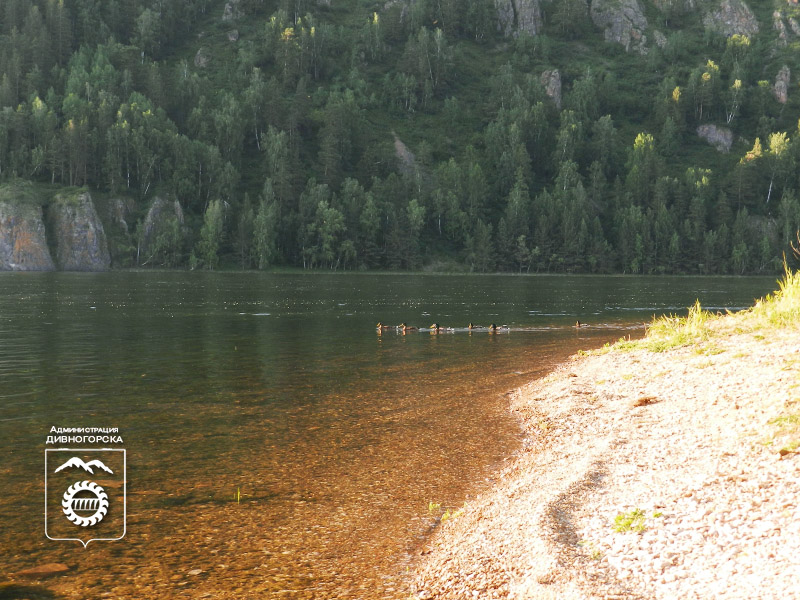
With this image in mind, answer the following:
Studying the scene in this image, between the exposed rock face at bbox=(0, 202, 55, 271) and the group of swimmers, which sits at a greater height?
the exposed rock face at bbox=(0, 202, 55, 271)

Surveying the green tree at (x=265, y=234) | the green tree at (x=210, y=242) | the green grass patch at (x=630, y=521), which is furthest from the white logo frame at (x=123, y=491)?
the green tree at (x=210, y=242)

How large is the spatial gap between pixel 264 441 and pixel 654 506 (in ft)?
35.1

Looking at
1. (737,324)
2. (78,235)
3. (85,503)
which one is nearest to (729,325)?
(737,324)

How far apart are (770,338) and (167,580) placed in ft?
60.5

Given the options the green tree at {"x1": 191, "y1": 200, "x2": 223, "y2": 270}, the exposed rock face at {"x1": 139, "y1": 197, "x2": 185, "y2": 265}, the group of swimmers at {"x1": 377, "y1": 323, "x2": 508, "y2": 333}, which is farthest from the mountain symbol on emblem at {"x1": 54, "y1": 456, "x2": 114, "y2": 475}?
the exposed rock face at {"x1": 139, "y1": 197, "x2": 185, "y2": 265}

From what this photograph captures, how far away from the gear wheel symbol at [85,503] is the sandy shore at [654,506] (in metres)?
6.48

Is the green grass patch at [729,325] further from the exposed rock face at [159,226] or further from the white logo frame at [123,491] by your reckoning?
the exposed rock face at [159,226]

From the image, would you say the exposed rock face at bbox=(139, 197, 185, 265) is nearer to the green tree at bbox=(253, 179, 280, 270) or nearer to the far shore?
the green tree at bbox=(253, 179, 280, 270)

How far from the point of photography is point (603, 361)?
2775 centimetres

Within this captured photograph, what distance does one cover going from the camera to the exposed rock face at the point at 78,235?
16962cm

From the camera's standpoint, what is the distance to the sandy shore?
28.6 ft

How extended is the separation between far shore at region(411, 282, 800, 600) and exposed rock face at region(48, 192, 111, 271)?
17171 cm

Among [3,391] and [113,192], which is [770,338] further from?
[113,192]

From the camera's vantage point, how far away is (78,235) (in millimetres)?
169625
